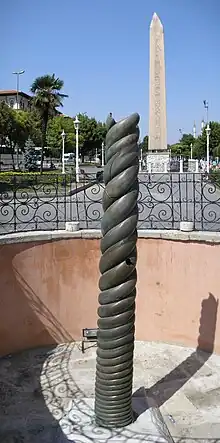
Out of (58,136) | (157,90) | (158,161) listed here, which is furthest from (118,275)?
(58,136)

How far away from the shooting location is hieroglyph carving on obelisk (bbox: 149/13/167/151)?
79.5 ft

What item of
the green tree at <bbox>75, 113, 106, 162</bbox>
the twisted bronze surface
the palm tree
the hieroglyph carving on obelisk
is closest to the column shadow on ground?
the twisted bronze surface

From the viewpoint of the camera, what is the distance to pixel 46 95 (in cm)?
3778

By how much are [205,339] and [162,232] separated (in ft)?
6.53

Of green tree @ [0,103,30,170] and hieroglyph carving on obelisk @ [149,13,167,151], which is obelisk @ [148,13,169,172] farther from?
green tree @ [0,103,30,170]

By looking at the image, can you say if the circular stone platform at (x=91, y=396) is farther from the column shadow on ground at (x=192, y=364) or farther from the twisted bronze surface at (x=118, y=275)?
the twisted bronze surface at (x=118, y=275)

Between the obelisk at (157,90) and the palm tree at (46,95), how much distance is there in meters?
14.4

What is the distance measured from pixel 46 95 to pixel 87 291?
32.3 m

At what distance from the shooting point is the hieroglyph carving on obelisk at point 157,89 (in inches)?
954

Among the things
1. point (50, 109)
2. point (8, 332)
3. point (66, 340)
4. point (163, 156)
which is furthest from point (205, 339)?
point (50, 109)

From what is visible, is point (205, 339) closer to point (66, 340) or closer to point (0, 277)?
point (66, 340)

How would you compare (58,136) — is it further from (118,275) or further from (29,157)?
(118,275)

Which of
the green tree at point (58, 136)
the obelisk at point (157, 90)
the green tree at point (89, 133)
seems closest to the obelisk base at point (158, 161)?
the obelisk at point (157, 90)

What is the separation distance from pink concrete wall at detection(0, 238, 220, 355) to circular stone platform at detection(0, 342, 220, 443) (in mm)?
290
